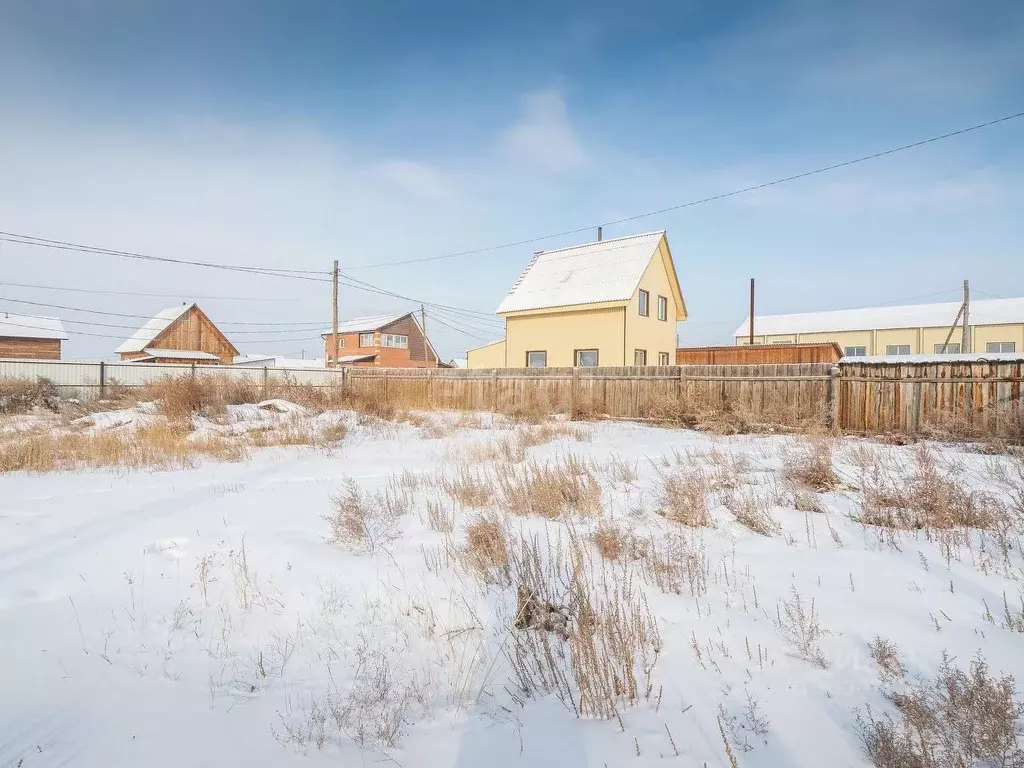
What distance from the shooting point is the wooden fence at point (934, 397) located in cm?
995

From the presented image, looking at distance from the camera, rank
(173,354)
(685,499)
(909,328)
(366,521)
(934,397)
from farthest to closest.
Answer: (173,354) < (909,328) < (934,397) < (685,499) < (366,521)

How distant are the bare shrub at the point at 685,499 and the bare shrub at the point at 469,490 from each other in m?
1.90

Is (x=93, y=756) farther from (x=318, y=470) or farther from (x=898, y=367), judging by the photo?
(x=898, y=367)

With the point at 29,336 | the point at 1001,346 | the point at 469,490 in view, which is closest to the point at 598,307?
the point at 469,490

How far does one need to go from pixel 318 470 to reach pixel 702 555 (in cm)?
603

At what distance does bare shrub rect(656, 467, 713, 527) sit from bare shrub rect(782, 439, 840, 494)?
3.54ft

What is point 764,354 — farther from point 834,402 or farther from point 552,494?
point 552,494

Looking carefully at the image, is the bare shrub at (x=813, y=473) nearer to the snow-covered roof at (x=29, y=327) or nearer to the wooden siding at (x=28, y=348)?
the wooden siding at (x=28, y=348)

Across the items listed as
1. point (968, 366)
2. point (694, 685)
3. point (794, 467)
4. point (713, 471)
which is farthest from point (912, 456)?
point (694, 685)

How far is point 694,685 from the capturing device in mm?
2662

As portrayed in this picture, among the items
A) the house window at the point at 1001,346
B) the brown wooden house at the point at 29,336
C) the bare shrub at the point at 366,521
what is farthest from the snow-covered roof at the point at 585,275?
the brown wooden house at the point at 29,336

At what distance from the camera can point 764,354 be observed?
24672 mm

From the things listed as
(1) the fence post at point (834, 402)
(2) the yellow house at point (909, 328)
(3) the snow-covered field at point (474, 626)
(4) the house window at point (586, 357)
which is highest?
(2) the yellow house at point (909, 328)

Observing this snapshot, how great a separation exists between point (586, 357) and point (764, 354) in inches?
388
